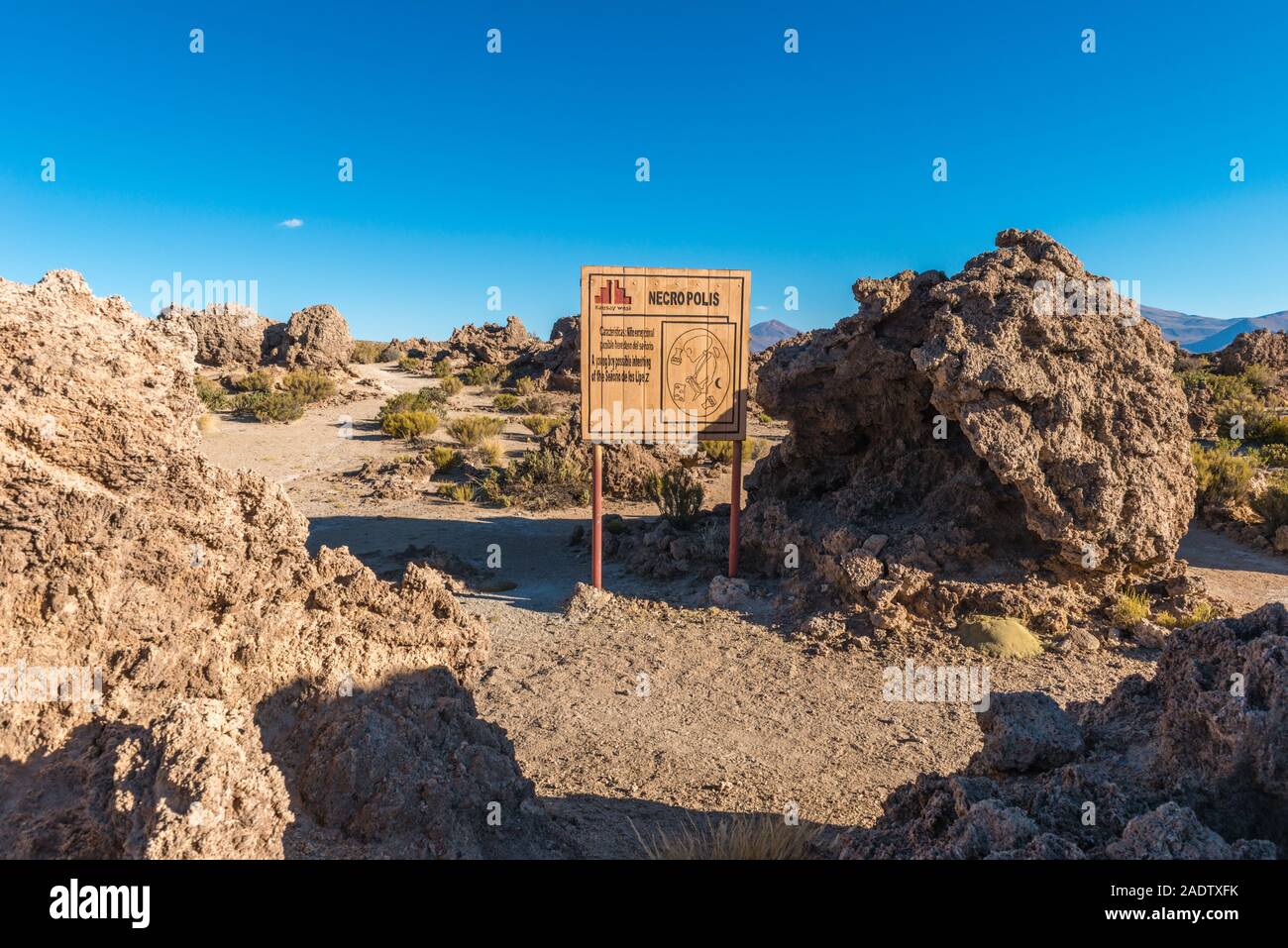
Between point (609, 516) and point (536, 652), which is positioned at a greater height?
point (609, 516)

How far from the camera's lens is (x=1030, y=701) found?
303 centimetres

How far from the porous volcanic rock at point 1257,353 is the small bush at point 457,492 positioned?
21464mm

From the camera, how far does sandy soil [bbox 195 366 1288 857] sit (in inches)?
150

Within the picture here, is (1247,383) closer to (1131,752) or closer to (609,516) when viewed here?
(609,516)

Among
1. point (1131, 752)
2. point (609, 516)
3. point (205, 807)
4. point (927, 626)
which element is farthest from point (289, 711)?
point (609, 516)

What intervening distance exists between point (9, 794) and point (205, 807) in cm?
77

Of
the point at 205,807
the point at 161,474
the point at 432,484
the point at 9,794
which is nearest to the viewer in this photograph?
the point at 205,807

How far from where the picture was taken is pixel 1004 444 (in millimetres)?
5973

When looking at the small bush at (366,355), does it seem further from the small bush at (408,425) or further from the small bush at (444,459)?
the small bush at (444,459)

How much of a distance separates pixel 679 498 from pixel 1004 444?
416 centimetres

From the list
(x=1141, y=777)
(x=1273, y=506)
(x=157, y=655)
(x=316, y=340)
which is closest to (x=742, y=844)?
(x=1141, y=777)

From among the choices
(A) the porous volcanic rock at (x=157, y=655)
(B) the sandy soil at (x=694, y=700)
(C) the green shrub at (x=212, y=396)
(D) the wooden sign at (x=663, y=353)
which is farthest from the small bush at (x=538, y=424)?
(A) the porous volcanic rock at (x=157, y=655)

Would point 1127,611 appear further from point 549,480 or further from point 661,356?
point 549,480

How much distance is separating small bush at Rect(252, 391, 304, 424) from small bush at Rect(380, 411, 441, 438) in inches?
107
